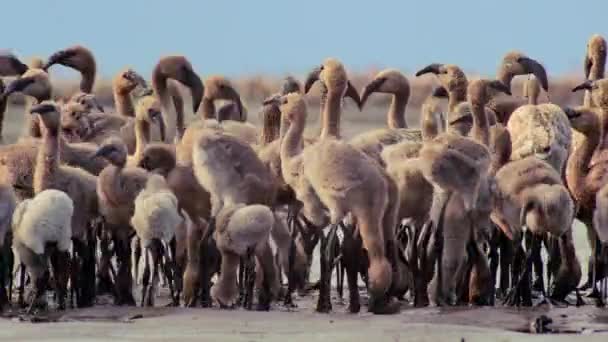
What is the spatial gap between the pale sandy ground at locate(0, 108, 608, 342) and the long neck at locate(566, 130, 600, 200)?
1213 mm

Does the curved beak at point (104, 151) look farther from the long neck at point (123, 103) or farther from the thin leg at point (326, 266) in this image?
the long neck at point (123, 103)

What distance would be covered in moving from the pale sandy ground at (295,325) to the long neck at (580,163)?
1.21m

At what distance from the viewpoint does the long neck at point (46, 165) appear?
1032 cm

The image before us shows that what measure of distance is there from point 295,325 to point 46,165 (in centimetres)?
207

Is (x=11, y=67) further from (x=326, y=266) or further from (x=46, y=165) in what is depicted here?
(x=326, y=266)

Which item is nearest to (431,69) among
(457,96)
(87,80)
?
(457,96)

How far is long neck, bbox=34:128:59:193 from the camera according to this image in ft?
33.9

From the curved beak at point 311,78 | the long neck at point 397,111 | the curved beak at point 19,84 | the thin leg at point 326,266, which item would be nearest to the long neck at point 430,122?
the long neck at point 397,111

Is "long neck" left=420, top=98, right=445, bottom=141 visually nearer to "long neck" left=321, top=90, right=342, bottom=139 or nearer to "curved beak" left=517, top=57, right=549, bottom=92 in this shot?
"long neck" left=321, top=90, right=342, bottom=139

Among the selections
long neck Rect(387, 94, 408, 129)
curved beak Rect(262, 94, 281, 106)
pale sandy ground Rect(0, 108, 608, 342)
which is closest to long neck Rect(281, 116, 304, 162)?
curved beak Rect(262, 94, 281, 106)

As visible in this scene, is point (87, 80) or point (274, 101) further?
point (87, 80)

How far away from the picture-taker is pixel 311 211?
33.8 feet

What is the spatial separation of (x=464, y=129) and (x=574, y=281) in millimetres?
1892

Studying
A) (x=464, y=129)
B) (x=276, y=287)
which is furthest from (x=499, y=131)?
(x=276, y=287)
